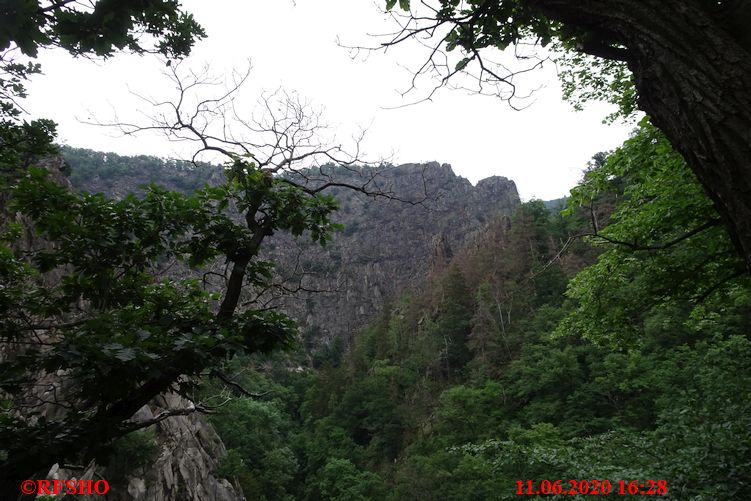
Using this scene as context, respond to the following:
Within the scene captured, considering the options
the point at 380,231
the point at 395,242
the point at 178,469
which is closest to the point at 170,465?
the point at 178,469

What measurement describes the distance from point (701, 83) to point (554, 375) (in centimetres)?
2061

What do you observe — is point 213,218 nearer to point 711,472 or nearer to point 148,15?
point 148,15

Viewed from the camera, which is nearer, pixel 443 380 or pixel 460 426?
pixel 460 426

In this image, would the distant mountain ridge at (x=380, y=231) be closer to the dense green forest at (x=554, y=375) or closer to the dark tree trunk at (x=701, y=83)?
the dense green forest at (x=554, y=375)

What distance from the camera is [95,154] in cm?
9238

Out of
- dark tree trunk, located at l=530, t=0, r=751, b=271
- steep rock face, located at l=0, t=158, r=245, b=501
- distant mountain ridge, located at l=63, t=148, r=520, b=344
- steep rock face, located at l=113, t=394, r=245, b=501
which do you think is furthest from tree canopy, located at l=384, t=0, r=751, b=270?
distant mountain ridge, located at l=63, t=148, r=520, b=344

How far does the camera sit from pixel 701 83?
1.31m

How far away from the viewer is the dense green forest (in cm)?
467

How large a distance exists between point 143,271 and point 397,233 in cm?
7971

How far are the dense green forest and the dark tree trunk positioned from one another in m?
0.36

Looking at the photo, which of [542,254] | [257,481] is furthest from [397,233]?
[257,481]

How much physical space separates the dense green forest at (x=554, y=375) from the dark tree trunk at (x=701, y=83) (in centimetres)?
36

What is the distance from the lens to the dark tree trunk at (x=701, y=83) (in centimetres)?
123

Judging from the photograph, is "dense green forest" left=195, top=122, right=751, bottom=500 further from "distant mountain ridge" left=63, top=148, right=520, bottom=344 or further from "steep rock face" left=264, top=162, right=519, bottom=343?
"distant mountain ridge" left=63, top=148, right=520, bottom=344
